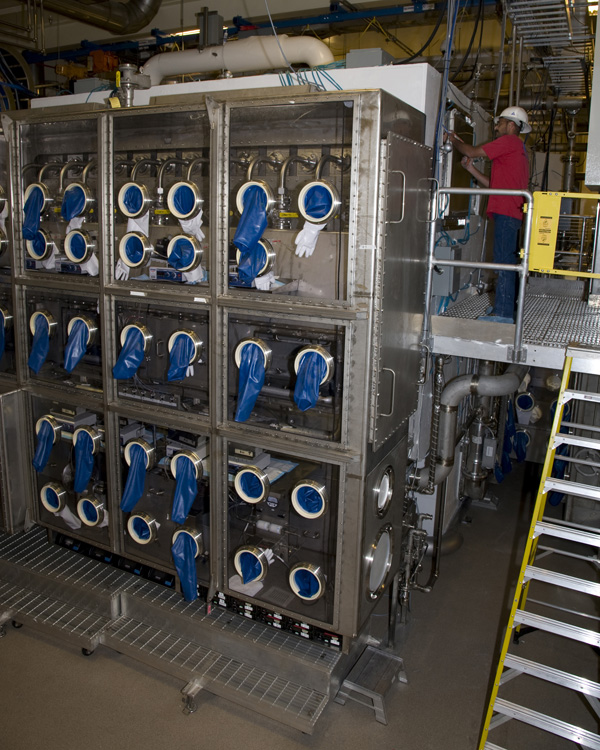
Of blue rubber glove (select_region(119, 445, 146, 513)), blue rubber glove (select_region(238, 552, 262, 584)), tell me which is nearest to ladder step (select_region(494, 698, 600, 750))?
blue rubber glove (select_region(238, 552, 262, 584))

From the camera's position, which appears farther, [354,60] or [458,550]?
[458,550]

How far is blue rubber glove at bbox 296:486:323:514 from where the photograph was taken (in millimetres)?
3279

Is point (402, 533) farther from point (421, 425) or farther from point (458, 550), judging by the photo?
point (458, 550)

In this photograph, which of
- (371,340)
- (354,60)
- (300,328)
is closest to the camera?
(371,340)

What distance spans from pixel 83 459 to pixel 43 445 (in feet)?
1.27

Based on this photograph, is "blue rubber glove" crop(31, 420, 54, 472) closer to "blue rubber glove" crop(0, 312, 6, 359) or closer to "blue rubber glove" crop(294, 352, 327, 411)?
"blue rubber glove" crop(0, 312, 6, 359)

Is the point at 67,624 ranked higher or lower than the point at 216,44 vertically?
lower

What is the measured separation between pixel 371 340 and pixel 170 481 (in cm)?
174

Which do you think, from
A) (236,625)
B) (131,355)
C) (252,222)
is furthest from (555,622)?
(131,355)

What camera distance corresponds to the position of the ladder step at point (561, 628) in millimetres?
2867

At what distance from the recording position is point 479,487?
558cm

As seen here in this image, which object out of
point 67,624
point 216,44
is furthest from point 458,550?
point 216,44

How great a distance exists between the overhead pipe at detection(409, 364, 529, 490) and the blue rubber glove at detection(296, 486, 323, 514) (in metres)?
1.10

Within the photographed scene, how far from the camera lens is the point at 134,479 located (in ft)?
12.5
